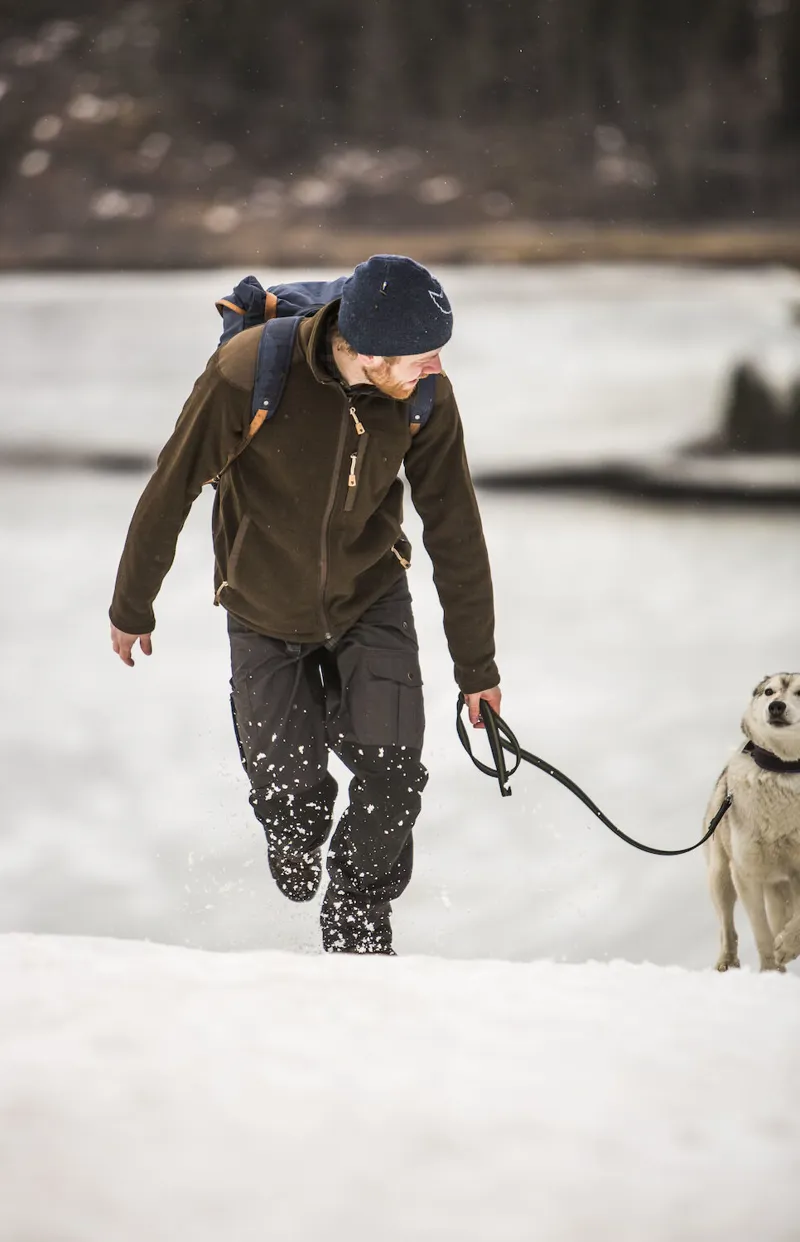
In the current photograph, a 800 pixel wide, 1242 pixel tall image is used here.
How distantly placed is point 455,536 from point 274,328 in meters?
0.47

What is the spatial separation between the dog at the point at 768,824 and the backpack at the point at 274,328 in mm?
995

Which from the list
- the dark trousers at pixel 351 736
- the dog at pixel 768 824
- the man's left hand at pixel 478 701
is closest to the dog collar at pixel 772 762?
the dog at pixel 768 824

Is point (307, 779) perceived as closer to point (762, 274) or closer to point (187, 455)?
point (187, 455)

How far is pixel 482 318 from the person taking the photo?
983 cm

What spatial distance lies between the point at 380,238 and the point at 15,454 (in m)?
3.26

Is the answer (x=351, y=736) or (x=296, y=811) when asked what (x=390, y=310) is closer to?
(x=351, y=736)

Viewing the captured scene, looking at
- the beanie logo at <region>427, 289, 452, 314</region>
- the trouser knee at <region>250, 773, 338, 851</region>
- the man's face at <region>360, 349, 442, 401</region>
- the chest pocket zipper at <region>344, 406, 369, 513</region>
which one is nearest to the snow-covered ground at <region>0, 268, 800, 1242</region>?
the trouser knee at <region>250, 773, 338, 851</region>

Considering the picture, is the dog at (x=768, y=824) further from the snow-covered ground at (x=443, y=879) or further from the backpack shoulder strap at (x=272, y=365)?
the backpack shoulder strap at (x=272, y=365)

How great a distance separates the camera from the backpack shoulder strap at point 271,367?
203 centimetres

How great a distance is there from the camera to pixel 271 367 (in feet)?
6.66

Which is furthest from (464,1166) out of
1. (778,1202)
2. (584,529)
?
(584,529)

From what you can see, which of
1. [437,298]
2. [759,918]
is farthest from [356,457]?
[759,918]

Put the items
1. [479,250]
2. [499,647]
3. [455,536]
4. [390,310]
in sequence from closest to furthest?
[390,310] < [455,536] < [499,647] < [479,250]

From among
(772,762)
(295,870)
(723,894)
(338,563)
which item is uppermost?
(338,563)
